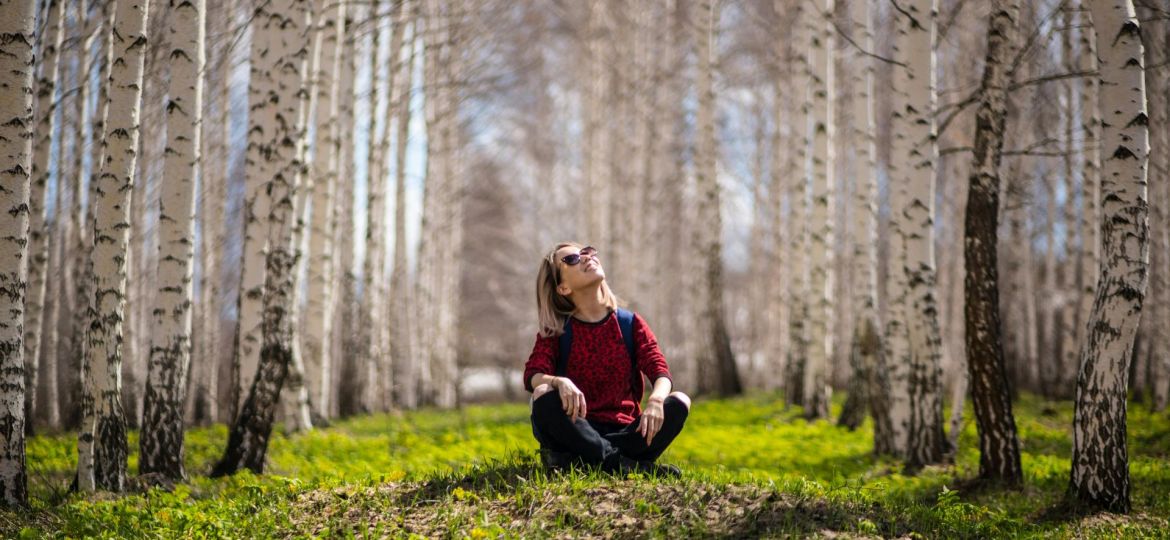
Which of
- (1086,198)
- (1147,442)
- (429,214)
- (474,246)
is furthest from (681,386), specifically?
(474,246)

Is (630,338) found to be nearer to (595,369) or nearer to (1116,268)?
(595,369)

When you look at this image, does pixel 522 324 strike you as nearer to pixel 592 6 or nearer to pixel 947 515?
pixel 592 6

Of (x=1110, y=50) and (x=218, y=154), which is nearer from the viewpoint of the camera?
(x=1110, y=50)

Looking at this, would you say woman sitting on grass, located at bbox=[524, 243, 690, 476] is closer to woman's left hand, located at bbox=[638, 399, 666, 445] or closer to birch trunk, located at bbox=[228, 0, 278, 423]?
woman's left hand, located at bbox=[638, 399, 666, 445]

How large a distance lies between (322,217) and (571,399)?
7.78m

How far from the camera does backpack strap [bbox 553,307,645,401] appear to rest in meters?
5.11

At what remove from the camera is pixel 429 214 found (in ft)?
57.2

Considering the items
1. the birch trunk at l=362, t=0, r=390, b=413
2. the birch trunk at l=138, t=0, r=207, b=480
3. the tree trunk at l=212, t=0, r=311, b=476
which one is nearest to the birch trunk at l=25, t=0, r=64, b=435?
the tree trunk at l=212, t=0, r=311, b=476

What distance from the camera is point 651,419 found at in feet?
15.5

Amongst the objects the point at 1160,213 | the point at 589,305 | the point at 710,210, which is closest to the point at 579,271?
the point at 589,305

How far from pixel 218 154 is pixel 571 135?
11910mm

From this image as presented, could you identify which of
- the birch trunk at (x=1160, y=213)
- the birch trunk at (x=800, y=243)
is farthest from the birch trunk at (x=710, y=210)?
the birch trunk at (x=1160, y=213)

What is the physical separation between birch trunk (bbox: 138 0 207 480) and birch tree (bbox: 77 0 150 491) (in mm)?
287

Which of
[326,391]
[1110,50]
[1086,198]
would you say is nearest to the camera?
[1110,50]
